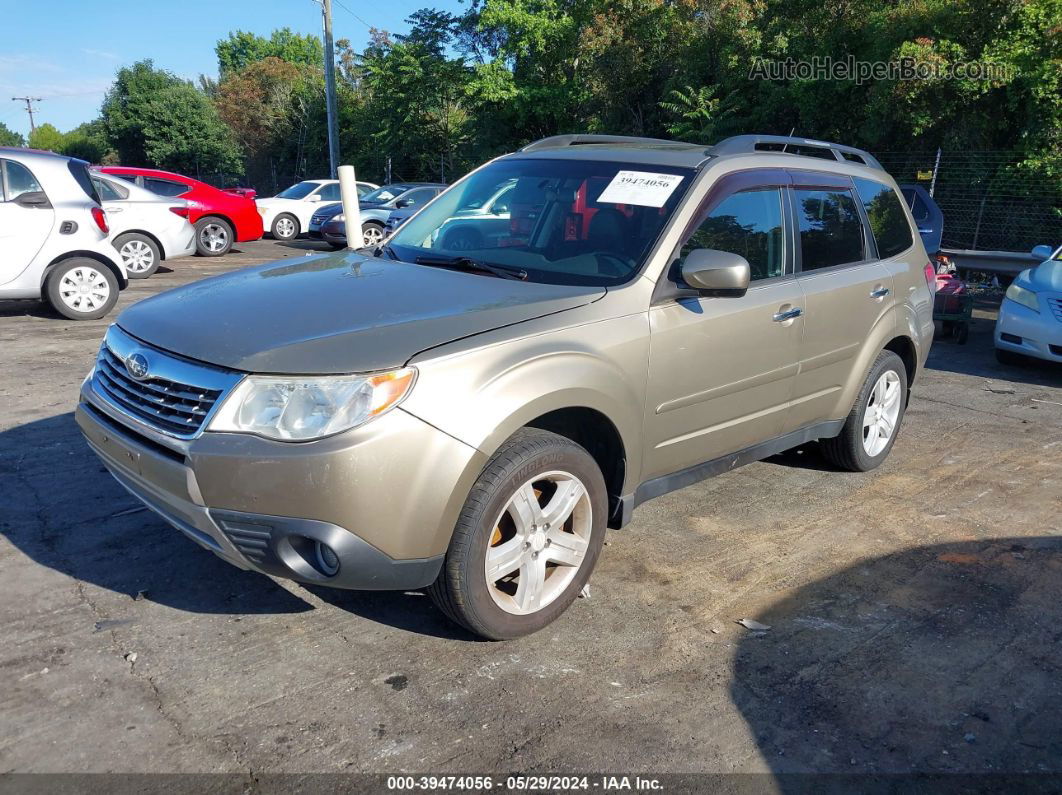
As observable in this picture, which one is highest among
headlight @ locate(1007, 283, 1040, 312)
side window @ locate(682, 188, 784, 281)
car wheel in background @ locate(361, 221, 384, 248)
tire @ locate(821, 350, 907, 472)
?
side window @ locate(682, 188, 784, 281)

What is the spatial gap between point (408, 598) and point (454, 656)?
492 mm

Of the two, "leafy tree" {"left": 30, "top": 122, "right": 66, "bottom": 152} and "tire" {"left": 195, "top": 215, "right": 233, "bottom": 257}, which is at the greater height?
"leafy tree" {"left": 30, "top": 122, "right": 66, "bottom": 152}

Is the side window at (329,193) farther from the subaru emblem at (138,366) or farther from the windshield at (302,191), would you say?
the subaru emblem at (138,366)

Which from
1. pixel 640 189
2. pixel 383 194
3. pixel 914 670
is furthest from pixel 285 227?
pixel 914 670

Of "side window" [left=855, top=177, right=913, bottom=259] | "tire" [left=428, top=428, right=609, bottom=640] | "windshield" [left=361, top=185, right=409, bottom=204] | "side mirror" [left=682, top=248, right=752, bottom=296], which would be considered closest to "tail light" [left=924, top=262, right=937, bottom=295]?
"side window" [left=855, top=177, right=913, bottom=259]

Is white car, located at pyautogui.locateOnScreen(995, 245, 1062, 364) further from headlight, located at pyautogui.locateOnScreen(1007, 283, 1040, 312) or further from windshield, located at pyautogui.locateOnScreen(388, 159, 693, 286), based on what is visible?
windshield, located at pyautogui.locateOnScreen(388, 159, 693, 286)

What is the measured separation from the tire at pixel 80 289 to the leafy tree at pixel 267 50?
72946mm

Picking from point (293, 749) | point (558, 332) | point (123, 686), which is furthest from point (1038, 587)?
point (123, 686)

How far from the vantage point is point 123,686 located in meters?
2.92

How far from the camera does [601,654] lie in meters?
3.22

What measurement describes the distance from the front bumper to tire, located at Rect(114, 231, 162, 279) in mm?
10994

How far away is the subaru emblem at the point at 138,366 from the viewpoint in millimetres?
3072

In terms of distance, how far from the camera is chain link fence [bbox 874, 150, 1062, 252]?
14.0m

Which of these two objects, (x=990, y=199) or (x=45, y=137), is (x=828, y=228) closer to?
(x=990, y=199)
